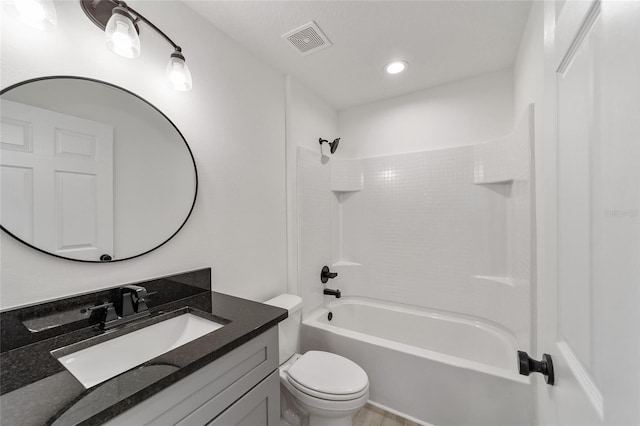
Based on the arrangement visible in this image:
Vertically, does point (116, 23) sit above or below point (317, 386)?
above

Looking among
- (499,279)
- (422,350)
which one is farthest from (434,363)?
(499,279)

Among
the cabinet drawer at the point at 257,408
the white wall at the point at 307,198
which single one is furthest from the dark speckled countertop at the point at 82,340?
the white wall at the point at 307,198

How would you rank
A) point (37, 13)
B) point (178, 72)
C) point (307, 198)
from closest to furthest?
point (37, 13) < point (178, 72) < point (307, 198)

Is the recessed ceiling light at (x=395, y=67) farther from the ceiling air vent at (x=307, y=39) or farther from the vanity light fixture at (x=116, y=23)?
the vanity light fixture at (x=116, y=23)

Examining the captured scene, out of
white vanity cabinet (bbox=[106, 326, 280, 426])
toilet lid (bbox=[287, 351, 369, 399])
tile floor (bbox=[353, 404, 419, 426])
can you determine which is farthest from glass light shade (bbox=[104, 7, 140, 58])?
tile floor (bbox=[353, 404, 419, 426])

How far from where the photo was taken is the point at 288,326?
1.73m

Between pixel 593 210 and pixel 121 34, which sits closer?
pixel 593 210

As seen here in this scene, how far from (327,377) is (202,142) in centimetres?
154

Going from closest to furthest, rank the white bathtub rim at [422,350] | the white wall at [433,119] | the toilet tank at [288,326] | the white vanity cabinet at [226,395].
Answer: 1. the white vanity cabinet at [226,395]
2. the white bathtub rim at [422,350]
3. the toilet tank at [288,326]
4. the white wall at [433,119]

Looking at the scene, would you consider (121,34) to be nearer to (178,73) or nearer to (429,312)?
(178,73)

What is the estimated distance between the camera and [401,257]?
2418 millimetres

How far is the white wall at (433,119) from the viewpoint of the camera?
2066mm

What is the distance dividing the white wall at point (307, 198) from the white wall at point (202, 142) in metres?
0.10

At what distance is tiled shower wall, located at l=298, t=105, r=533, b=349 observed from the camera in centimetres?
191
